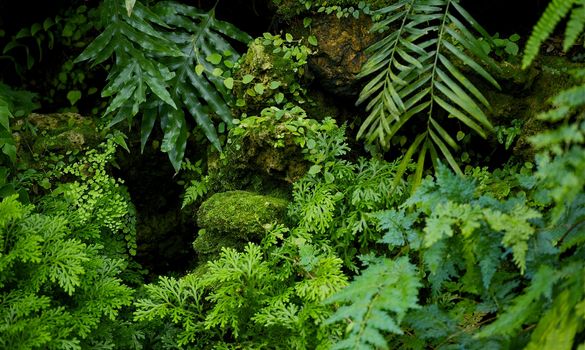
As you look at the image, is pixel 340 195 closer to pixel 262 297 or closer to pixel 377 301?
pixel 262 297

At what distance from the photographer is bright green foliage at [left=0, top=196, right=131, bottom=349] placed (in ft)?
7.50

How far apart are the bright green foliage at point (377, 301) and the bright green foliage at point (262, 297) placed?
52 centimetres

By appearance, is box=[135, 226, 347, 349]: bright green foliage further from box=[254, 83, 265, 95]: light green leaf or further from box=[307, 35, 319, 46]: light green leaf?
box=[307, 35, 319, 46]: light green leaf

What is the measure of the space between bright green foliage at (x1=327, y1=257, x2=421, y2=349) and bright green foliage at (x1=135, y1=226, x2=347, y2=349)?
52cm

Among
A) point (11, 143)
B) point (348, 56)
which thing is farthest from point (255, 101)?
point (11, 143)

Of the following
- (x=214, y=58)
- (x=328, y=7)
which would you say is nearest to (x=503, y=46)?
(x=328, y=7)

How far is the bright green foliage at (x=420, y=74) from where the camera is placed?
257 centimetres

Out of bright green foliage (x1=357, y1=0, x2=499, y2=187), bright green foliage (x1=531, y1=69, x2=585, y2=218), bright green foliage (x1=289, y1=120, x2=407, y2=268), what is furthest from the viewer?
bright green foliage (x1=289, y1=120, x2=407, y2=268)

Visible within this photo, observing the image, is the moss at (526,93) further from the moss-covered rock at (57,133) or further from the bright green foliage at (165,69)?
the moss-covered rock at (57,133)

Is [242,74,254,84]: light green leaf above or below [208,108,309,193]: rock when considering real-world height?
above

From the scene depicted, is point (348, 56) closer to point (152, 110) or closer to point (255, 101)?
point (255, 101)

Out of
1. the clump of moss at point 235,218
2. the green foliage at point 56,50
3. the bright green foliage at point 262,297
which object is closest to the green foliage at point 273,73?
the clump of moss at point 235,218

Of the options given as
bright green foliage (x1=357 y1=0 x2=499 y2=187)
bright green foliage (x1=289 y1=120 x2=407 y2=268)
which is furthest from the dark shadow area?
bright green foliage (x1=289 y1=120 x2=407 y2=268)

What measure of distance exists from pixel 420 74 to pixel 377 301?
155cm
